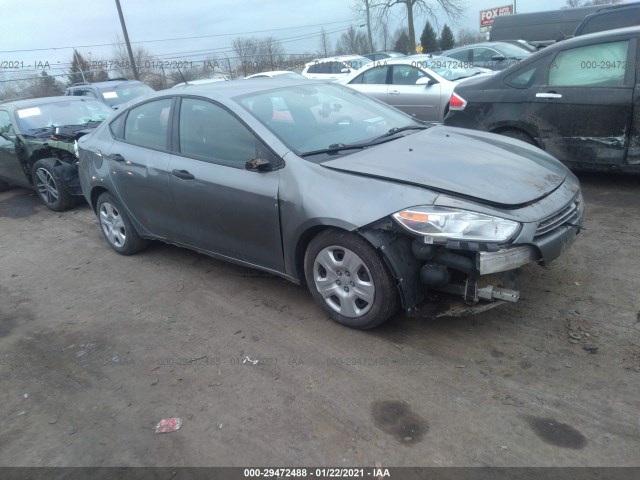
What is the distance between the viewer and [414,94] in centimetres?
938

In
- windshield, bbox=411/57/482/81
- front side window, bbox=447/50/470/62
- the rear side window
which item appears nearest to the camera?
the rear side window

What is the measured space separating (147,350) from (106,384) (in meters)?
0.40

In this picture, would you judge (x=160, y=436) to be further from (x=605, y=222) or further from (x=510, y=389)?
(x=605, y=222)

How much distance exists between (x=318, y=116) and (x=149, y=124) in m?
1.68

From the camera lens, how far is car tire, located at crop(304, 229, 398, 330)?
327 cm

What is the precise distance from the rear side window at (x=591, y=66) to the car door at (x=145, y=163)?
166 inches

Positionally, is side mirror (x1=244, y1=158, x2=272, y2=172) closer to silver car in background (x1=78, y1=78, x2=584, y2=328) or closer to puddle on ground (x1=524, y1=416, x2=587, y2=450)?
silver car in background (x1=78, y1=78, x2=584, y2=328)

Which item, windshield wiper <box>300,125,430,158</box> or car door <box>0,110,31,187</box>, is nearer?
windshield wiper <box>300,125,430,158</box>

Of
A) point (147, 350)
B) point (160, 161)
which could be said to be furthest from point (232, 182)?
point (147, 350)

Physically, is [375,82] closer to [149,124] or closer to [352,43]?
[149,124]

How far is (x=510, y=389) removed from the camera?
2.89 meters

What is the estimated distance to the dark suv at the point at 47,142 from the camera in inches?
282

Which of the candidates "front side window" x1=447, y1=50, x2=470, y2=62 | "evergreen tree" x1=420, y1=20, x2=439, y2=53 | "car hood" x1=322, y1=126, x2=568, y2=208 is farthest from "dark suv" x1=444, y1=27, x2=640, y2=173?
"evergreen tree" x1=420, y1=20, x2=439, y2=53

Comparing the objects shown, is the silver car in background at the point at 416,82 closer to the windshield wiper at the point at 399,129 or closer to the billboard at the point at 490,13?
the windshield wiper at the point at 399,129
